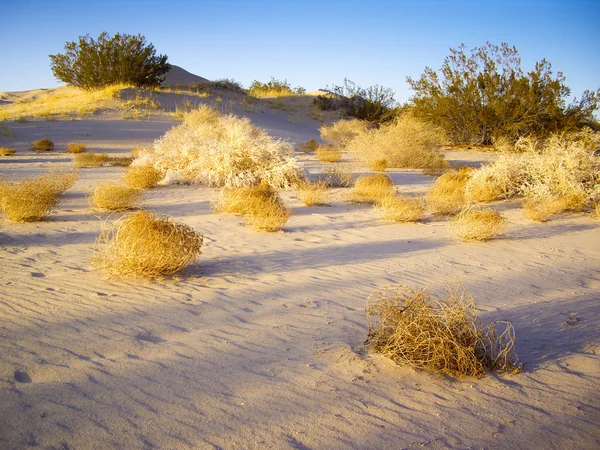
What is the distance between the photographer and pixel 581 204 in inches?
404

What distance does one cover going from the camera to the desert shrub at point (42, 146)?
18.8 m

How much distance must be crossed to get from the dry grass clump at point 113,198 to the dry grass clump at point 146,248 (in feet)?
12.2

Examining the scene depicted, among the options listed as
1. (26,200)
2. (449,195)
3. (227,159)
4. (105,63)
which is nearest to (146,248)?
(26,200)

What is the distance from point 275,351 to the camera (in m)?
3.85

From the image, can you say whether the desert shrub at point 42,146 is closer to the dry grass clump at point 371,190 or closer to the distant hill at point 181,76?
the dry grass clump at point 371,190

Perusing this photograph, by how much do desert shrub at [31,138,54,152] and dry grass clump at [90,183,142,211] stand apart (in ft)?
39.5

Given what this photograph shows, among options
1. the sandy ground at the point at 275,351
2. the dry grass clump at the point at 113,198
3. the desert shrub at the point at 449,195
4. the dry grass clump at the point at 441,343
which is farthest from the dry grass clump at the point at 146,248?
the desert shrub at the point at 449,195

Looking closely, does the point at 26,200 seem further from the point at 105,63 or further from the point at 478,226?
the point at 105,63

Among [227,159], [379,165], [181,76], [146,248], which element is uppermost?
[181,76]

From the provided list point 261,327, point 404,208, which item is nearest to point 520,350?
point 261,327

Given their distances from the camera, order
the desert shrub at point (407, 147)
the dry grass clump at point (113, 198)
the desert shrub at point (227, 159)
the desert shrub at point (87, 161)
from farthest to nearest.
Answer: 1. the desert shrub at point (407, 147)
2. the desert shrub at point (87, 161)
3. the desert shrub at point (227, 159)
4. the dry grass clump at point (113, 198)

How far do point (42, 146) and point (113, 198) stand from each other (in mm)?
12461

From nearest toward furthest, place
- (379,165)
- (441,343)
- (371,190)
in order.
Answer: (441,343) < (371,190) < (379,165)

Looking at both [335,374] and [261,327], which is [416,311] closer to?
[335,374]
